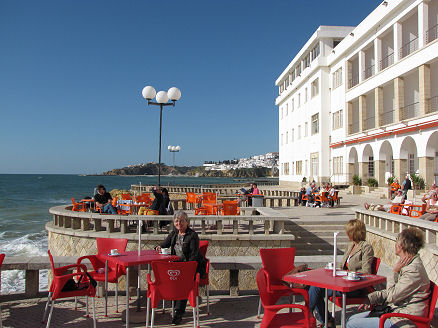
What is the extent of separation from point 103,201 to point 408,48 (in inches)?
964

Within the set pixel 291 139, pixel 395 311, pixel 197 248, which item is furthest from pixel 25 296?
pixel 291 139

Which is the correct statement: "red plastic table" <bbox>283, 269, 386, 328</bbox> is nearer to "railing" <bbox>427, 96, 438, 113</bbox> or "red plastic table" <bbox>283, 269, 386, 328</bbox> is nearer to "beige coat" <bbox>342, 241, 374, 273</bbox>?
"beige coat" <bbox>342, 241, 374, 273</bbox>

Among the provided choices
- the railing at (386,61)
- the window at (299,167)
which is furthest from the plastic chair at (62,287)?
the window at (299,167)

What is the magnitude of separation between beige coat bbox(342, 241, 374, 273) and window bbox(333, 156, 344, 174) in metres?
33.3

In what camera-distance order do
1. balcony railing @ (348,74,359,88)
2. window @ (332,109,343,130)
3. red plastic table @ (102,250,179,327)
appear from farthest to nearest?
1. window @ (332,109,343,130)
2. balcony railing @ (348,74,359,88)
3. red plastic table @ (102,250,179,327)

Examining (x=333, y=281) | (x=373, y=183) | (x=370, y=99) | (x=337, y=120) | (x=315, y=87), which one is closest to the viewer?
(x=333, y=281)

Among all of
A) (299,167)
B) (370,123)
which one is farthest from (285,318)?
(299,167)

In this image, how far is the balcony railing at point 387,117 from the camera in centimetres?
3091

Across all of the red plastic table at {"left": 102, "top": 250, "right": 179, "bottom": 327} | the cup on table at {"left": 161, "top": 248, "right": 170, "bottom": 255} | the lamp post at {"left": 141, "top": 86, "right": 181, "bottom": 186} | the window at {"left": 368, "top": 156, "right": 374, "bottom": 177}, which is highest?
the lamp post at {"left": 141, "top": 86, "right": 181, "bottom": 186}

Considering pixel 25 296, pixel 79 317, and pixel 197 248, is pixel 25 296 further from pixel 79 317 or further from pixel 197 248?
pixel 197 248

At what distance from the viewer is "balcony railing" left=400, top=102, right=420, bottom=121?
27.8 meters

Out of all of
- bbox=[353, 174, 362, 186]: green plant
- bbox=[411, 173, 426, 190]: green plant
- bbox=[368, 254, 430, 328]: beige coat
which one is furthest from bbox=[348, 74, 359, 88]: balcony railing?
bbox=[368, 254, 430, 328]: beige coat

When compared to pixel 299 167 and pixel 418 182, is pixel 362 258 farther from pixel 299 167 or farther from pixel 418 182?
pixel 299 167

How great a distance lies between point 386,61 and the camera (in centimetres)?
3127
